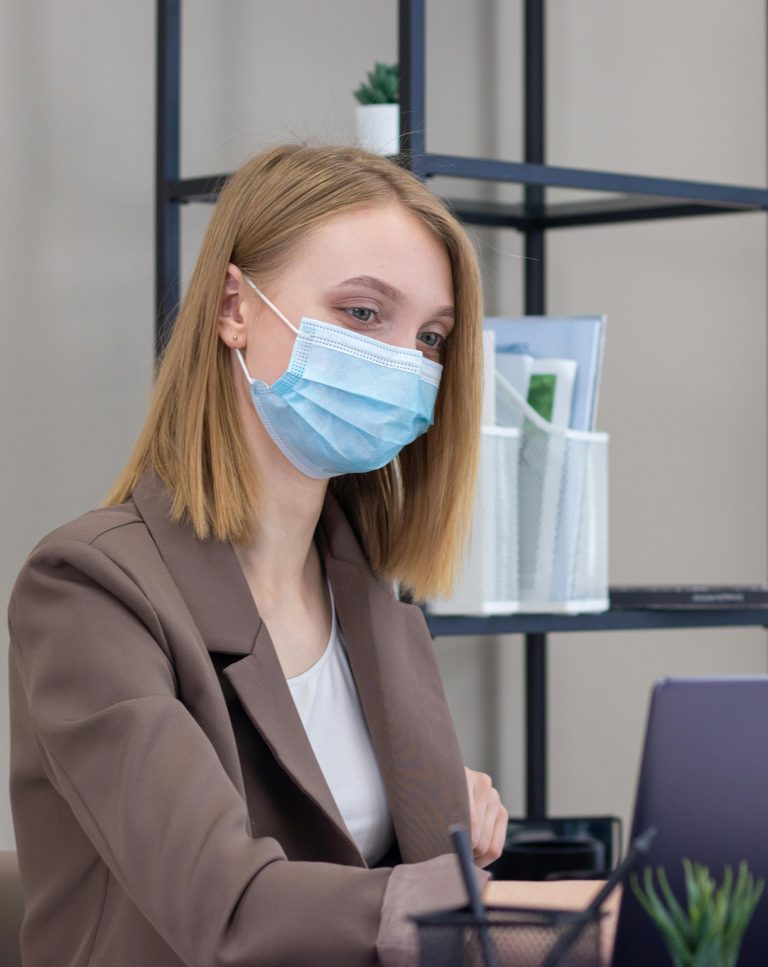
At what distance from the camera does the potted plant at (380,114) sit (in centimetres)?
177

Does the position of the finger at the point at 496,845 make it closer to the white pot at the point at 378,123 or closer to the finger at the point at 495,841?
the finger at the point at 495,841

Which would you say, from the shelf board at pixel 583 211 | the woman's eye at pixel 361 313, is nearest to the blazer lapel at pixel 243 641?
the woman's eye at pixel 361 313

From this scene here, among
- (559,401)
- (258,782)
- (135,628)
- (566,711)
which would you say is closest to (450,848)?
(258,782)

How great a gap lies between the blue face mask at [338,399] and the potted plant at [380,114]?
49cm

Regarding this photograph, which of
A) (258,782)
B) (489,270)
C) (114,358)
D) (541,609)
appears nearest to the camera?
(258,782)

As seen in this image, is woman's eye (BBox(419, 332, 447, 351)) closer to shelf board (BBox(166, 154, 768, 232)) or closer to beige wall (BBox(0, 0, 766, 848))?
shelf board (BBox(166, 154, 768, 232))

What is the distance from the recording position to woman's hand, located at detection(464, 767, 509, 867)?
1.34 metres

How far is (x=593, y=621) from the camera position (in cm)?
188

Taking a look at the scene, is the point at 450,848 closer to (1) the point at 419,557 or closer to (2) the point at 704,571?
(1) the point at 419,557

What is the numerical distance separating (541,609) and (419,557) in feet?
1.39

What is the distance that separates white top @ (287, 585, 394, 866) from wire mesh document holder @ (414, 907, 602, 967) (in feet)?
2.18

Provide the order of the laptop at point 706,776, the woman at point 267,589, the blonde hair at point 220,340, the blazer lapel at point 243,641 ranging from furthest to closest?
the blonde hair at point 220,340
the blazer lapel at point 243,641
the woman at point 267,589
the laptop at point 706,776

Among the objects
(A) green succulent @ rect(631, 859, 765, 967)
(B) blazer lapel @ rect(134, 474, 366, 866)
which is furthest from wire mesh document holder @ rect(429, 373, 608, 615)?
(A) green succulent @ rect(631, 859, 765, 967)

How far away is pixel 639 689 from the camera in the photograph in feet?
8.04
